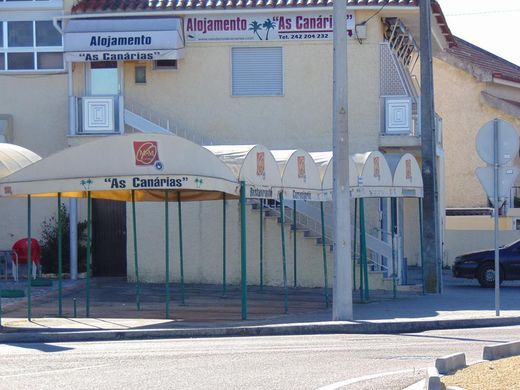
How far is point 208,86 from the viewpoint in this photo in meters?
28.7

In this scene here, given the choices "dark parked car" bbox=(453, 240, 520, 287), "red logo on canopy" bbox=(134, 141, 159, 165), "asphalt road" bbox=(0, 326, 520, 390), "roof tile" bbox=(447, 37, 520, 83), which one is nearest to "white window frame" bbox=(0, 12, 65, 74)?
"red logo on canopy" bbox=(134, 141, 159, 165)

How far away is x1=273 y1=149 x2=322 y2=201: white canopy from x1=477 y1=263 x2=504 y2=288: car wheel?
7.92 m

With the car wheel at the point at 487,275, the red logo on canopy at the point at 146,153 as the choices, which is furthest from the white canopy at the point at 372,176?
the car wheel at the point at 487,275

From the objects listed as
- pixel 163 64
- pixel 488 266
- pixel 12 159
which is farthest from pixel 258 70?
pixel 12 159

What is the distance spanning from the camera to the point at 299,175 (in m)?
20.7

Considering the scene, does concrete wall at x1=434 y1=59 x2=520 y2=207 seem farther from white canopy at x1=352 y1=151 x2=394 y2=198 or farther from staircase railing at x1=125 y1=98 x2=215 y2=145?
white canopy at x1=352 y1=151 x2=394 y2=198

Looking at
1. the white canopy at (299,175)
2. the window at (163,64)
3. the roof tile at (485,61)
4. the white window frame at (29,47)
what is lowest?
the white canopy at (299,175)

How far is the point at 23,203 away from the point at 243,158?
1166cm

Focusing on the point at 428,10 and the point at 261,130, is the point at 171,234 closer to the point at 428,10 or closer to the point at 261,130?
the point at 261,130

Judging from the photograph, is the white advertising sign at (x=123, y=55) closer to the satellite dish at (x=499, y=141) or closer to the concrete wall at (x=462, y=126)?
the satellite dish at (x=499, y=141)

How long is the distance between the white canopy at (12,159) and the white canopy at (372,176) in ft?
21.1

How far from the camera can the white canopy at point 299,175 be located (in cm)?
2028

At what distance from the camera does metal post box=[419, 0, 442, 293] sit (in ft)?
78.8

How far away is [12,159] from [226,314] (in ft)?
16.1
